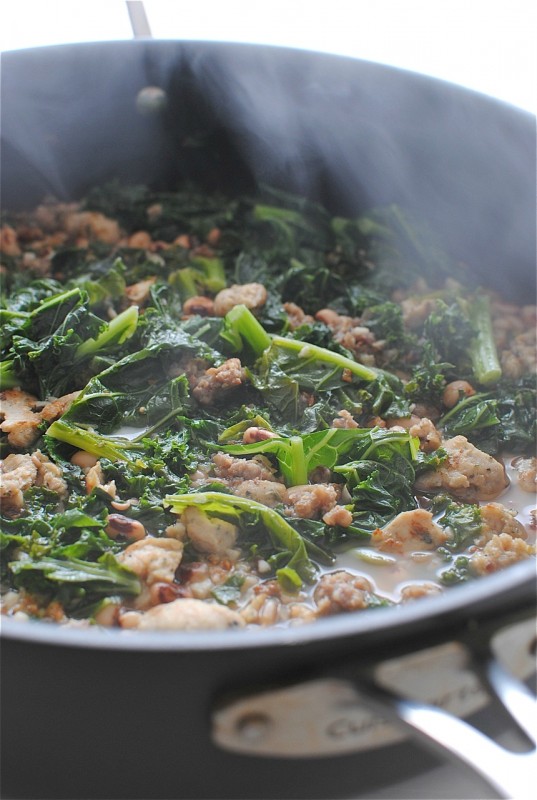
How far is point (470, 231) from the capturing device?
4.23 m

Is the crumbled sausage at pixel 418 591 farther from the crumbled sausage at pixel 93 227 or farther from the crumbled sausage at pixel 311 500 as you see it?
the crumbled sausage at pixel 93 227

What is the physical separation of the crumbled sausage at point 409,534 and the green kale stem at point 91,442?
925mm

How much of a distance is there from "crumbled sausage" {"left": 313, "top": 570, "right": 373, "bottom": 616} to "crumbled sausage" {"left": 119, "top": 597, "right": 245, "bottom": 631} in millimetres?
277


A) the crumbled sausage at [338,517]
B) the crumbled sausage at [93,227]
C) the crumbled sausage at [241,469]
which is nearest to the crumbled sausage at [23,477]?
the crumbled sausage at [241,469]

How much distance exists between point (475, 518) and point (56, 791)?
5.17 ft

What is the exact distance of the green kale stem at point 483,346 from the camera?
142 inches

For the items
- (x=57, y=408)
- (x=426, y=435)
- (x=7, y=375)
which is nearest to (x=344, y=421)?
(x=426, y=435)

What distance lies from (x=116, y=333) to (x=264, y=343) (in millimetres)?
611

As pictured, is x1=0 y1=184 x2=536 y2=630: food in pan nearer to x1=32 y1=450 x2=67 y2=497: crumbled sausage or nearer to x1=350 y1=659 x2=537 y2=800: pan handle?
x1=32 y1=450 x2=67 y2=497: crumbled sausage

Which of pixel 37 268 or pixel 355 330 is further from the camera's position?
pixel 37 268

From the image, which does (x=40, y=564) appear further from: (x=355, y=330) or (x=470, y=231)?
(x=470, y=231)

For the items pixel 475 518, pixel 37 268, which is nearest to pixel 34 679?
pixel 475 518

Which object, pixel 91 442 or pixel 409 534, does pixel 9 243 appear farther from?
pixel 409 534

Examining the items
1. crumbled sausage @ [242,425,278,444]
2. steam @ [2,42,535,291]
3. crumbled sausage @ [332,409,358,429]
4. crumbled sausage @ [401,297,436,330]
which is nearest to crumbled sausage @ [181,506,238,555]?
crumbled sausage @ [242,425,278,444]
